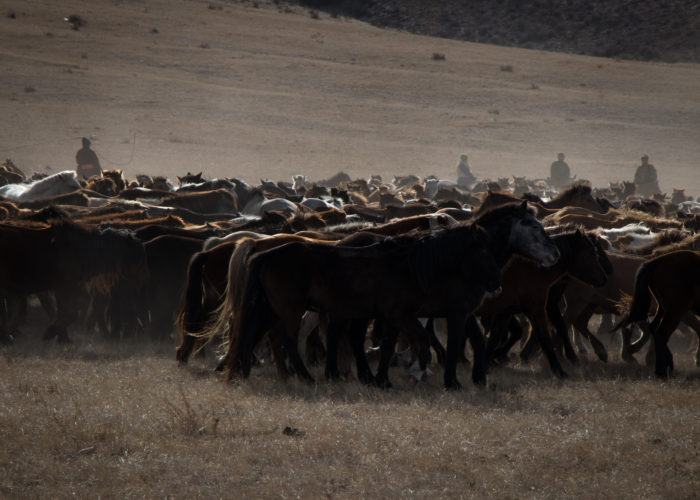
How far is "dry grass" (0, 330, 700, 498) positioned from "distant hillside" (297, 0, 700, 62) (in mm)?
68232

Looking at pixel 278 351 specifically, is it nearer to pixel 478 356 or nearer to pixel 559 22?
pixel 478 356

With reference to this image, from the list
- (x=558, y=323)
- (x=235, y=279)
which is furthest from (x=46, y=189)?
(x=558, y=323)

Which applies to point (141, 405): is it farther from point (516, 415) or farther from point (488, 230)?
point (488, 230)

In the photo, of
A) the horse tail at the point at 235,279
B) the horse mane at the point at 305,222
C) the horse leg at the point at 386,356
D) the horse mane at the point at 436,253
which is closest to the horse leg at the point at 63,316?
the horse tail at the point at 235,279

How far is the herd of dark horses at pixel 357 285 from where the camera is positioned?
295 inches

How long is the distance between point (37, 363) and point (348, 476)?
14.8 ft

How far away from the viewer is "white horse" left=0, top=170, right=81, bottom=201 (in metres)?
17.2

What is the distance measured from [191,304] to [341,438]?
10.7 feet

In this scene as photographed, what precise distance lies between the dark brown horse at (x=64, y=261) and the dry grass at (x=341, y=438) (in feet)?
5.79

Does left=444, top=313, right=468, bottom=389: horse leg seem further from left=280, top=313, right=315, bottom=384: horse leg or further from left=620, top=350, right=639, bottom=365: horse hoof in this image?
left=620, top=350, right=639, bottom=365: horse hoof

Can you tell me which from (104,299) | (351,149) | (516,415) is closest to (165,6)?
(351,149)

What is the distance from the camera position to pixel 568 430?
622 centimetres

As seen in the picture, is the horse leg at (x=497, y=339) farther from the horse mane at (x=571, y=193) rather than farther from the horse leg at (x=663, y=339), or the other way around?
the horse mane at (x=571, y=193)

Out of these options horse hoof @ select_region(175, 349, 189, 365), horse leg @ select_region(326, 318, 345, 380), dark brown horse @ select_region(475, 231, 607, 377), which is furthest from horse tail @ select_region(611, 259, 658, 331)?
horse hoof @ select_region(175, 349, 189, 365)
